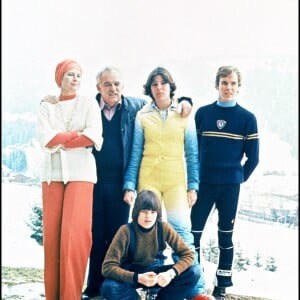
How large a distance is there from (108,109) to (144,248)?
666 mm

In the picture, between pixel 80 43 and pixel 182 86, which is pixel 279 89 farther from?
pixel 80 43

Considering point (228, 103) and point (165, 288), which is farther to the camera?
point (228, 103)

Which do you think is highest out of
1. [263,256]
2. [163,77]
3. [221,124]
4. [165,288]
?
[163,77]

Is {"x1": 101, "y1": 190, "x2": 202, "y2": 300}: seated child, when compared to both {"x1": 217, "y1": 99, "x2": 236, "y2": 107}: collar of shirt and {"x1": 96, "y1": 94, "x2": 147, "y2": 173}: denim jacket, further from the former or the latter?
{"x1": 217, "y1": 99, "x2": 236, "y2": 107}: collar of shirt

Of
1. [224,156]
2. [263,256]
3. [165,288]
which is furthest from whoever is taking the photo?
[263,256]

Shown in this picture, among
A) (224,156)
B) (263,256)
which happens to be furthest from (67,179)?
(263,256)

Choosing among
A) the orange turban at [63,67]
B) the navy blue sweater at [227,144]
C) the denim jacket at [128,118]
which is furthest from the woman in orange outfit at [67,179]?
the navy blue sweater at [227,144]

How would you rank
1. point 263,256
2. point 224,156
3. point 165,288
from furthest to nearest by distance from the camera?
point 263,256 → point 224,156 → point 165,288

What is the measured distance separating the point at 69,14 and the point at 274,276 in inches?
62.9

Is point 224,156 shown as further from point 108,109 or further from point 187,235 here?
point 108,109

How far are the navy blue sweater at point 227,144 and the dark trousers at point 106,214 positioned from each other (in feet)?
1.32

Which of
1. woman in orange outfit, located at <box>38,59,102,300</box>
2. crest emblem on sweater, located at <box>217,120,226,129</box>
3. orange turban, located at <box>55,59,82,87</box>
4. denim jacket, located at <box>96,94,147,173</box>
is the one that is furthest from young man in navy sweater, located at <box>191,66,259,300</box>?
orange turban, located at <box>55,59,82,87</box>

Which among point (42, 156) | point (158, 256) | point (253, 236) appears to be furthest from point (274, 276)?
point (42, 156)

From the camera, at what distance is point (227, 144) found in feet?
8.77
